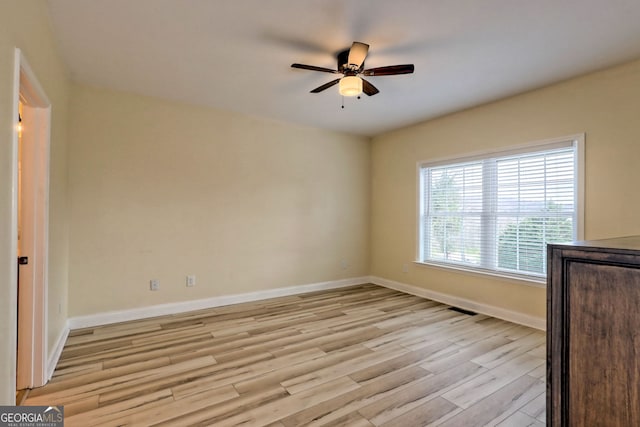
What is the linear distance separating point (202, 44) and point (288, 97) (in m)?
1.28

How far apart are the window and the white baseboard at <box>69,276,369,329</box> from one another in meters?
1.85

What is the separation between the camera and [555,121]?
10.5 feet

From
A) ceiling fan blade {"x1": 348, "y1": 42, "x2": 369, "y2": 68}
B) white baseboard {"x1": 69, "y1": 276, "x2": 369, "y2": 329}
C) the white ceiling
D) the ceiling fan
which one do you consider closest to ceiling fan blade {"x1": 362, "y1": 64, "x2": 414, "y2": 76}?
the ceiling fan

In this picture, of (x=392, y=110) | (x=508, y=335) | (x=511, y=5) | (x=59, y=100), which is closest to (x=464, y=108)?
(x=392, y=110)

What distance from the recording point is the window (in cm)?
321

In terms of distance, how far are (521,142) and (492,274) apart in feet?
5.24

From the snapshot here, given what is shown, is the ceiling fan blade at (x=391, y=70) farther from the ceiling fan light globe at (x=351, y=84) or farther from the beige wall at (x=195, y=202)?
the beige wall at (x=195, y=202)

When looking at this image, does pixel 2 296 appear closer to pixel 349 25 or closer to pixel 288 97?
pixel 349 25

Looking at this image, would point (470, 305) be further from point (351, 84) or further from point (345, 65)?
point (345, 65)

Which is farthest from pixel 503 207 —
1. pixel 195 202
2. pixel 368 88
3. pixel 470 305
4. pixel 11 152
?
pixel 11 152

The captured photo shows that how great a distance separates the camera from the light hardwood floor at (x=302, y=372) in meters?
1.91

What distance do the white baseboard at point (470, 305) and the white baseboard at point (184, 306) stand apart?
3.09 ft

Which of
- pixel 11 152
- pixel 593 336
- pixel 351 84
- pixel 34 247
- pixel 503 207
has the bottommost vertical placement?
pixel 593 336

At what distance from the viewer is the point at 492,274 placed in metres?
3.75
